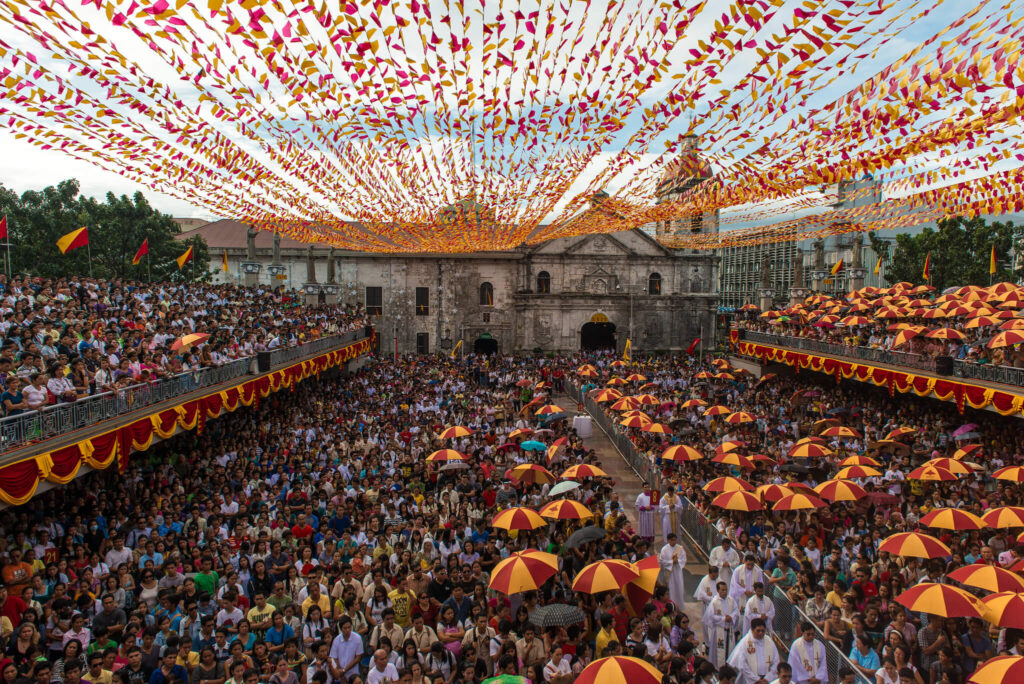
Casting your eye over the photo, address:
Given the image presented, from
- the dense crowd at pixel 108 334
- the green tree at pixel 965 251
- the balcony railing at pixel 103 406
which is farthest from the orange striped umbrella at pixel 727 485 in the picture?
the green tree at pixel 965 251

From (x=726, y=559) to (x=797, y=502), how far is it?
2.16m

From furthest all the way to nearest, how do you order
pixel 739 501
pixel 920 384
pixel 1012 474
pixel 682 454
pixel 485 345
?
1. pixel 485 345
2. pixel 920 384
3. pixel 682 454
4. pixel 1012 474
5. pixel 739 501

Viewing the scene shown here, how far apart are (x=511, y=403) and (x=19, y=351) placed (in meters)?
16.5

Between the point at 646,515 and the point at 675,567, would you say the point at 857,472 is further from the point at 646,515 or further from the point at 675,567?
the point at 675,567

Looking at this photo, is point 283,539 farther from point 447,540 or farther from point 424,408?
point 424,408

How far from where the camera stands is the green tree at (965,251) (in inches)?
1625

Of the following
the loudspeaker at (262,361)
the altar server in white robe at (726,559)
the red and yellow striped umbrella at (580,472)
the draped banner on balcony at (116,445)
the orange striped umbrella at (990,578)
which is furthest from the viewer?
the loudspeaker at (262,361)

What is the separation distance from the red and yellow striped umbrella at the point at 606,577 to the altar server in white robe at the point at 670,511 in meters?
4.65

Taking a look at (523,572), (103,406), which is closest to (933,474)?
(523,572)

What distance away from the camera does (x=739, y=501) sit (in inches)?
469

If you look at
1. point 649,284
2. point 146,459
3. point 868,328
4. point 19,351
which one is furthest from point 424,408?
point 649,284

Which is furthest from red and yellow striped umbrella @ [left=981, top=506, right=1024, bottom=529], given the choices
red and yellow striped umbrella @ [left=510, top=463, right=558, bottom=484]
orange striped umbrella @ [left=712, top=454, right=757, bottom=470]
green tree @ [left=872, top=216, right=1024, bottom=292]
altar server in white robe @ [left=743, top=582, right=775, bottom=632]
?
green tree @ [left=872, top=216, right=1024, bottom=292]

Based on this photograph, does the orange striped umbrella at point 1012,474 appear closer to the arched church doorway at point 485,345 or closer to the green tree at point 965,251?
the green tree at point 965,251

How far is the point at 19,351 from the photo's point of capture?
43.1ft
